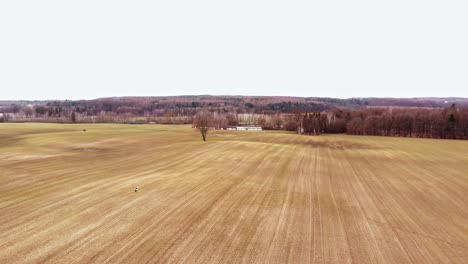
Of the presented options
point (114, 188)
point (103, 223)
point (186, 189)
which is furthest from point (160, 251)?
point (114, 188)

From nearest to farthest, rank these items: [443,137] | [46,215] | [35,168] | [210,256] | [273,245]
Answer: [210,256], [273,245], [46,215], [35,168], [443,137]

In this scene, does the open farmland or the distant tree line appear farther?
the distant tree line

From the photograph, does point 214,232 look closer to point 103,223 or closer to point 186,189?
point 103,223

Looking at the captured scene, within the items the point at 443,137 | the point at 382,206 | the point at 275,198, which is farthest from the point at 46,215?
A: the point at 443,137

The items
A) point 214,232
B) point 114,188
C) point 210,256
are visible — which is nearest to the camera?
point 210,256

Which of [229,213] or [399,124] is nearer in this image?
[229,213]

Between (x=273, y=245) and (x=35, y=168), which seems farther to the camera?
(x=35, y=168)

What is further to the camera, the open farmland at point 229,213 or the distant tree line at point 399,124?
the distant tree line at point 399,124
